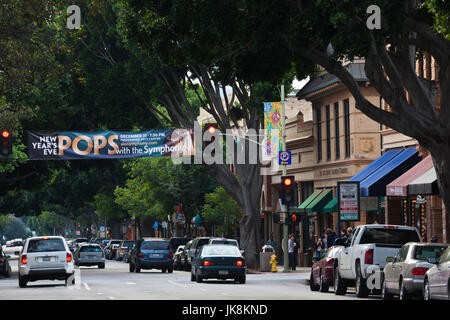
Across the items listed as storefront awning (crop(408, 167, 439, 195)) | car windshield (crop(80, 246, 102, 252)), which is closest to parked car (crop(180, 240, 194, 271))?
car windshield (crop(80, 246, 102, 252))

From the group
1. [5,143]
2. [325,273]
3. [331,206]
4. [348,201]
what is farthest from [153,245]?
[325,273]

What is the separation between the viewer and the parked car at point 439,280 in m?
18.9

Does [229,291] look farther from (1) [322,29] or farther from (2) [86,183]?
(2) [86,183]

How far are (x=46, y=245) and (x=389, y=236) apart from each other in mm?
11777

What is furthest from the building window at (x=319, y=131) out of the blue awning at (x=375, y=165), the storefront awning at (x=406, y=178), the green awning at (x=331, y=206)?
the storefront awning at (x=406, y=178)

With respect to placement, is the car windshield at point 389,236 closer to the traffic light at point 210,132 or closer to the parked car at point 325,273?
the parked car at point 325,273

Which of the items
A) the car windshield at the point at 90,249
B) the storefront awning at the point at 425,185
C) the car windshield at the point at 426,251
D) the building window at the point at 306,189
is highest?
the building window at the point at 306,189

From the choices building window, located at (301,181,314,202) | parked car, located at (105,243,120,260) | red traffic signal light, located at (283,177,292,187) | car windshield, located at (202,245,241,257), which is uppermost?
building window, located at (301,181,314,202)

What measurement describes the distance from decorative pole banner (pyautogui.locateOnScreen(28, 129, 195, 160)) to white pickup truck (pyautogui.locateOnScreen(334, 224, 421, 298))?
21619 millimetres

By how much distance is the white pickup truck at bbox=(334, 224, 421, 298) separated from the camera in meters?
24.8

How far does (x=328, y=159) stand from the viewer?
49906 millimetres

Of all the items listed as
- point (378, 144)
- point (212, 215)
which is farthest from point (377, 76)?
point (212, 215)

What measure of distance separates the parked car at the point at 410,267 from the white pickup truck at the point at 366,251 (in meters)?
1.12

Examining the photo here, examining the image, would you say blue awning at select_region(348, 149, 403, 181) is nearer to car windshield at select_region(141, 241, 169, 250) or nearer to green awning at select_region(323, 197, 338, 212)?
green awning at select_region(323, 197, 338, 212)
